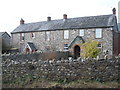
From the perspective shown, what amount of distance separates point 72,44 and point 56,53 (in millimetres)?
5217

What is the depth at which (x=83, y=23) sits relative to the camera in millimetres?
28484

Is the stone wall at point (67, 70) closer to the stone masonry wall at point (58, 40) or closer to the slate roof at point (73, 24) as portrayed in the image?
the stone masonry wall at point (58, 40)

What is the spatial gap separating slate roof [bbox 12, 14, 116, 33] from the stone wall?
1765cm

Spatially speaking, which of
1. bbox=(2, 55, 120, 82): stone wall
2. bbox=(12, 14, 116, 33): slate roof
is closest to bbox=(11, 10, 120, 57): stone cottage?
bbox=(12, 14, 116, 33): slate roof

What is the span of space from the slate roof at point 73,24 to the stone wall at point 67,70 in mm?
17645

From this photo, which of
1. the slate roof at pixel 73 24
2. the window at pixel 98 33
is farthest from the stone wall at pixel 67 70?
the window at pixel 98 33

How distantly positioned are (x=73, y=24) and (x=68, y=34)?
2.12 m

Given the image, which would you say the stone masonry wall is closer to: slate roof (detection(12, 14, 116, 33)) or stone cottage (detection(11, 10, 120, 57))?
stone cottage (detection(11, 10, 120, 57))

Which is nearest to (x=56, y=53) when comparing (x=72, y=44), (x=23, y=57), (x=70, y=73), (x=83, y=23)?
(x=72, y=44)

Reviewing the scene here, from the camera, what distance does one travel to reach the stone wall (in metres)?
8.84

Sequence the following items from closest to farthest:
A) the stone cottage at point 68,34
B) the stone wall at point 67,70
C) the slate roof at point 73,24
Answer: the stone wall at point 67,70, the stone cottage at point 68,34, the slate roof at point 73,24

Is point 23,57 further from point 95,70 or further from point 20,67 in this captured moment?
point 95,70

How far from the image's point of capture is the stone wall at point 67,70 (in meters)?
8.84

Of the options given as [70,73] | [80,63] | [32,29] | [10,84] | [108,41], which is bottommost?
[10,84]
